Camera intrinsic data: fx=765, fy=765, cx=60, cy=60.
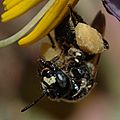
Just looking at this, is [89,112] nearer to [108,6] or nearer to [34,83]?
[34,83]

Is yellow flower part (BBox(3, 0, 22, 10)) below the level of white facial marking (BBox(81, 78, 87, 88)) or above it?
above

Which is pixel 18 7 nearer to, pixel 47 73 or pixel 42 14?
pixel 42 14

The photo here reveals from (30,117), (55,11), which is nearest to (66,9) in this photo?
(55,11)

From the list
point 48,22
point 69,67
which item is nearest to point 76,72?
point 69,67

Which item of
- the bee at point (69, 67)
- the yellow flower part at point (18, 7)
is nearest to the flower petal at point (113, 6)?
the bee at point (69, 67)

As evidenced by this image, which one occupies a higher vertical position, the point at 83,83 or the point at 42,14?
the point at 42,14

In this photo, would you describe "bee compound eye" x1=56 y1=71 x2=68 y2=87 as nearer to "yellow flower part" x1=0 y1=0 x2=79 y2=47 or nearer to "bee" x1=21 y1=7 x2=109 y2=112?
"bee" x1=21 y1=7 x2=109 y2=112

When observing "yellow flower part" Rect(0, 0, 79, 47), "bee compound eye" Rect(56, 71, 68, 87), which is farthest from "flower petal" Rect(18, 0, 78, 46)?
"bee compound eye" Rect(56, 71, 68, 87)

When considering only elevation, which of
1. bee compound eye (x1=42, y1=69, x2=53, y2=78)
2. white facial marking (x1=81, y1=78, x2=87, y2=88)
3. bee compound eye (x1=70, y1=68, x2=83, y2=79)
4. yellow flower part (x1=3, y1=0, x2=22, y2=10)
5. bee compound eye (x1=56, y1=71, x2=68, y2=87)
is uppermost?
yellow flower part (x1=3, y1=0, x2=22, y2=10)
